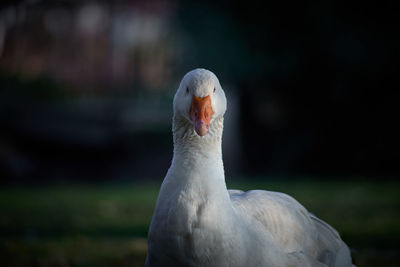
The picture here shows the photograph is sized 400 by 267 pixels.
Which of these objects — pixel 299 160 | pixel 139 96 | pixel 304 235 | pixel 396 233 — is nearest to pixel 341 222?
pixel 396 233

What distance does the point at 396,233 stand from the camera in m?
5.59

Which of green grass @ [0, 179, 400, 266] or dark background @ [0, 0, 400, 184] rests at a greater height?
dark background @ [0, 0, 400, 184]

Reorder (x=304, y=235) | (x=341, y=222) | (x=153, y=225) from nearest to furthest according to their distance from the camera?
(x=153, y=225)
(x=304, y=235)
(x=341, y=222)

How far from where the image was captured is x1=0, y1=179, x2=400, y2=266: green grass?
461 centimetres

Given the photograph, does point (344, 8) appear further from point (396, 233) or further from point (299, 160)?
point (396, 233)

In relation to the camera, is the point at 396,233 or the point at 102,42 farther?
the point at 102,42

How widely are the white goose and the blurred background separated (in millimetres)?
5133

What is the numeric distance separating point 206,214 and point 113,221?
4.34m

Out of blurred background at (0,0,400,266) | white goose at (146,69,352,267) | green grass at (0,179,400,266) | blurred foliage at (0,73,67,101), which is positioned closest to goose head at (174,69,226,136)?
white goose at (146,69,352,267)

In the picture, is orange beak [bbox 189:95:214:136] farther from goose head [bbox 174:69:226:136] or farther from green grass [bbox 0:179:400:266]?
green grass [bbox 0:179:400:266]

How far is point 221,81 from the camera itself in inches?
569

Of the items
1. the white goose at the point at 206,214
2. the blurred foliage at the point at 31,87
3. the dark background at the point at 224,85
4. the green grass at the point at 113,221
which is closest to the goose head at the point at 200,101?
the white goose at the point at 206,214

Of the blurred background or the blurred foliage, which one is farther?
the blurred foliage

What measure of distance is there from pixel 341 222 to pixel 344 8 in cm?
710
